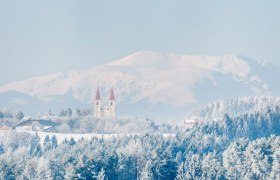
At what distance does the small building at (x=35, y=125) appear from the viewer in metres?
186

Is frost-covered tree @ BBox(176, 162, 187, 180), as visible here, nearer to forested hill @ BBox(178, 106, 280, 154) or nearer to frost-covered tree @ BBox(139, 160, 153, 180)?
frost-covered tree @ BBox(139, 160, 153, 180)

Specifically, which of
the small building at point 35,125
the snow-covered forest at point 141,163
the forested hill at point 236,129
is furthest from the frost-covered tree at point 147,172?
the small building at point 35,125

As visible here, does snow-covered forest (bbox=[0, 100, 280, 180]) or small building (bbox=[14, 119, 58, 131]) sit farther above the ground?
small building (bbox=[14, 119, 58, 131])

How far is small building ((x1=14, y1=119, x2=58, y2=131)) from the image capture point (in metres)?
186

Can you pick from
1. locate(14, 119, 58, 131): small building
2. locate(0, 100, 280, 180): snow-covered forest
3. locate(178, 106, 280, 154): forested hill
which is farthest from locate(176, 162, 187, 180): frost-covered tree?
locate(14, 119, 58, 131): small building

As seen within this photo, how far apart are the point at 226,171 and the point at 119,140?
99.4 ft

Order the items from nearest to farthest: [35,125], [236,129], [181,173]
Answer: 1. [181,173]
2. [236,129]
3. [35,125]

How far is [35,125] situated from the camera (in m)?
193

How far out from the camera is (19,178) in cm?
10038

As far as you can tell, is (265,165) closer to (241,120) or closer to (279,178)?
(279,178)

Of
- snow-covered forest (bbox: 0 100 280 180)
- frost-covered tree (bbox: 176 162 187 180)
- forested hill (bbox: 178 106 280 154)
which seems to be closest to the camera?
snow-covered forest (bbox: 0 100 280 180)

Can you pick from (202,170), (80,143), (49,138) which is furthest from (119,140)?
(202,170)

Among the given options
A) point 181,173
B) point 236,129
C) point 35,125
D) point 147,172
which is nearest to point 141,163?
point 147,172

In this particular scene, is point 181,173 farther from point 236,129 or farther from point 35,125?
point 35,125
